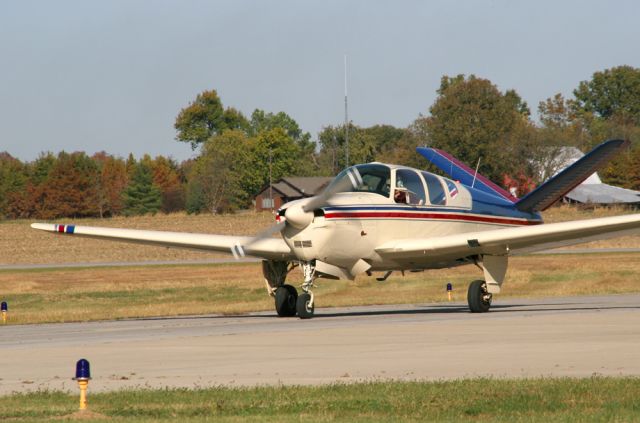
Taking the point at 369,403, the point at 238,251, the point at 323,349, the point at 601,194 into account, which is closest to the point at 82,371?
the point at 369,403

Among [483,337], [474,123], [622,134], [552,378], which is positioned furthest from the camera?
[622,134]

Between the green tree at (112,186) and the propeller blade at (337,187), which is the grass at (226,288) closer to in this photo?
the propeller blade at (337,187)

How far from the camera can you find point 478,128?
92875 millimetres

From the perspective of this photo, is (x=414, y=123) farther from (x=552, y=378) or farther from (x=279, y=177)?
(x=552, y=378)

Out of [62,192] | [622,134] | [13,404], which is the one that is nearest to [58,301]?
[13,404]

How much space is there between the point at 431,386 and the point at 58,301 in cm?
2566

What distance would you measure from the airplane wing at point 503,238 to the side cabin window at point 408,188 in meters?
0.87

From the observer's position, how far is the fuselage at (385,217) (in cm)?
2266

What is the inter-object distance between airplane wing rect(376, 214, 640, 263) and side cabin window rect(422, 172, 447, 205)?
3.36 feet

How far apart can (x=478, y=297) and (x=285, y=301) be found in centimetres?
413

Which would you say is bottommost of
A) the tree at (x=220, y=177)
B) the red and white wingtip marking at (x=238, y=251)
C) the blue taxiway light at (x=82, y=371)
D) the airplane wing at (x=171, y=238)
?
the blue taxiway light at (x=82, y=371)

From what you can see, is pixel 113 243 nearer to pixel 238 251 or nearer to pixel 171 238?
pixel 171 238

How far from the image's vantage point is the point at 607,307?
82.2ft

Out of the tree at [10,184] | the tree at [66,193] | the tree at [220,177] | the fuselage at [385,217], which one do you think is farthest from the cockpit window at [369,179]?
the tree at [220,177]
